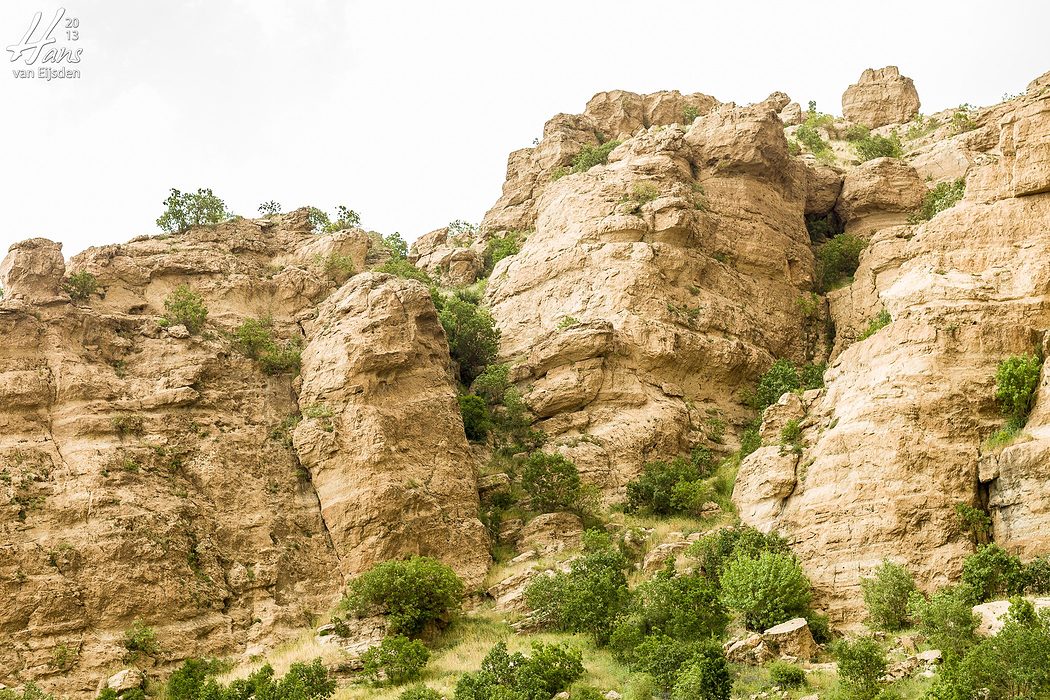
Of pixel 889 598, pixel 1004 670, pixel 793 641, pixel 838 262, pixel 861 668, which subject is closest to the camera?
pixel 1004 670

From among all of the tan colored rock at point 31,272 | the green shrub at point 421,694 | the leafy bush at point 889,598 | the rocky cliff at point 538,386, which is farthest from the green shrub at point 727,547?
the tan colored rock at point 31,272

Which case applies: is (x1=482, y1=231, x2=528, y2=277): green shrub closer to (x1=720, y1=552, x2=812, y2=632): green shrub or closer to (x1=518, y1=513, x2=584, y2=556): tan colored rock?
(x1=518, y1=513, x2=584, y2=556): tan colored rock

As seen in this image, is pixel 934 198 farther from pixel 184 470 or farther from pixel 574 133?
pixel 184 470

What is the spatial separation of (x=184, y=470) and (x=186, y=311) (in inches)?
379

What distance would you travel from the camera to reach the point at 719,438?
48.2 m

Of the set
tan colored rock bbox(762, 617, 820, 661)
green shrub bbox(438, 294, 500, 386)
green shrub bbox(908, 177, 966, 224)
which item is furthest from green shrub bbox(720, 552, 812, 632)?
green shrub bbox(908, 177, 966, 224)

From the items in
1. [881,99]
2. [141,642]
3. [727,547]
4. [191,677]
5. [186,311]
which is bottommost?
[727,547]

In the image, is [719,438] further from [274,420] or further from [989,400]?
[274,420]

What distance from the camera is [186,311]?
4675 cm

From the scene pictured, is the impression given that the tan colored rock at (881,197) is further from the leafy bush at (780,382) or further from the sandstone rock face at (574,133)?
the sandstone rock face at (574,133)

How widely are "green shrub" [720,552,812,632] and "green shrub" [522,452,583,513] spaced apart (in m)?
10.0

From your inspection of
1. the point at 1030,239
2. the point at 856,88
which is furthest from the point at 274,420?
the point at 856,88

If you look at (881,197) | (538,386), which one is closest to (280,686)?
(538,386)

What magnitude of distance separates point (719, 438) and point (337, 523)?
739 inches
